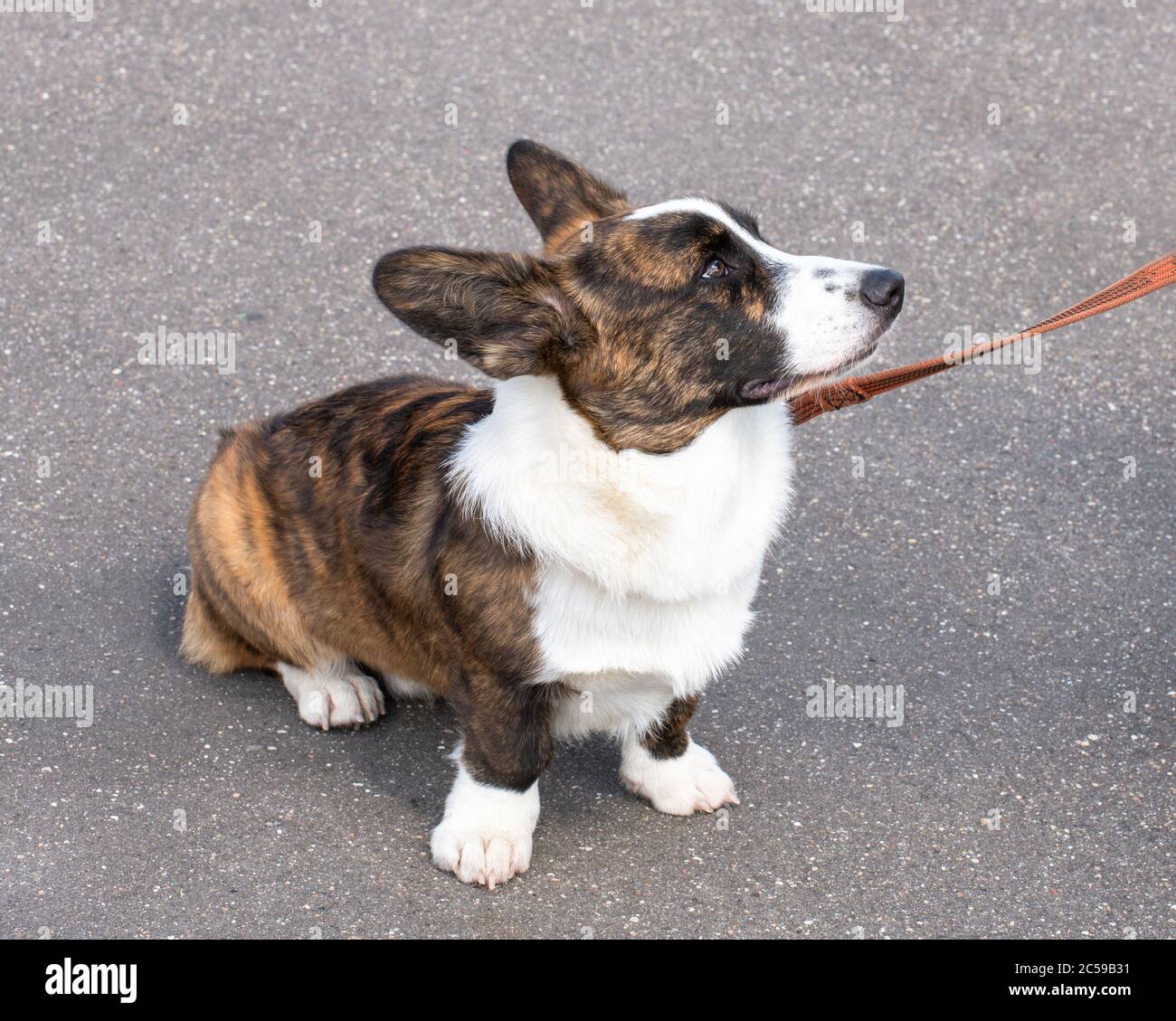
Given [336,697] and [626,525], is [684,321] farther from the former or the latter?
[336,697]

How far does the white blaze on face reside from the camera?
9.59 feet

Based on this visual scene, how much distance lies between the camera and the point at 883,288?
9.55 ft

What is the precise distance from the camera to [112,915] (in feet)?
10.6

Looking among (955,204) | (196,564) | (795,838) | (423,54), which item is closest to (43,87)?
(423,54)

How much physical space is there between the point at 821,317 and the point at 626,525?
58 cm

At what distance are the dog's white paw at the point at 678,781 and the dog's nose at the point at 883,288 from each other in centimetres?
124

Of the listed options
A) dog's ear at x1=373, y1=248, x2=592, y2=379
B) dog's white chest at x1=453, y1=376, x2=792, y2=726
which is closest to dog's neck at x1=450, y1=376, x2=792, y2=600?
dog's white chest at x1=453, y1=376, x2=792, y2=726

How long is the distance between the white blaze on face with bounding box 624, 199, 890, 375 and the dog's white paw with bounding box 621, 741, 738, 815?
3.63 ft

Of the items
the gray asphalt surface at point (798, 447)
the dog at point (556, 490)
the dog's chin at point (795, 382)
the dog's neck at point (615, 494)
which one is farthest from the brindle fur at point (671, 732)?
the dog's chin at point (795, 382)

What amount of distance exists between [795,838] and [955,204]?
11.1 ft

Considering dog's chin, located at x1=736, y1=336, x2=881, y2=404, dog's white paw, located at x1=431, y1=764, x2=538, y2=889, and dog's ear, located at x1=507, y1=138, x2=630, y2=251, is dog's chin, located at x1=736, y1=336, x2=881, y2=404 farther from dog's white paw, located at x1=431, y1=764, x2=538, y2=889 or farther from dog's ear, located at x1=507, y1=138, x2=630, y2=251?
dog's white paw, located at x1=431, y1=764, x2=538, y2=889

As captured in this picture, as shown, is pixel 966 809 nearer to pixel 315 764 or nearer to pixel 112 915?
pixel 315 764

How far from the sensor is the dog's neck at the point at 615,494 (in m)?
2.97

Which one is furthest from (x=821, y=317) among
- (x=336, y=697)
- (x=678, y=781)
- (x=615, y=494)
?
(x=336, y=697)
